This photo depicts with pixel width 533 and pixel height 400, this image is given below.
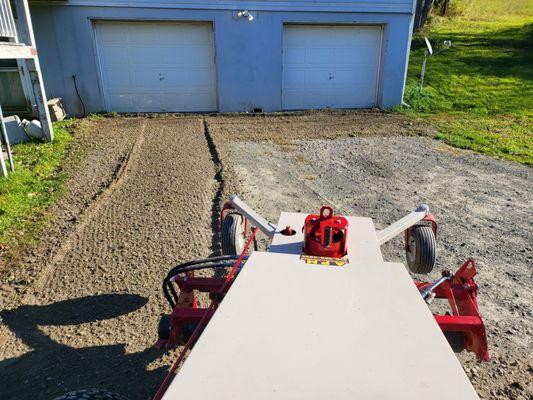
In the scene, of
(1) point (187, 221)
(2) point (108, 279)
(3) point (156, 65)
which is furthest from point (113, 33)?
(2) point (108, 279)

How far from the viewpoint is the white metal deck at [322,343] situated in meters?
1.46

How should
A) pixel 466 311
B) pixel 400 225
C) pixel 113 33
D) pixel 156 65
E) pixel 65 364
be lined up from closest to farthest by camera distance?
pixel 466 311, pixel 65 364, pixel 400 225, pixel 113 33, pixel 156 65

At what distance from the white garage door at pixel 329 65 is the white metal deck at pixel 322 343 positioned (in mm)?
12383

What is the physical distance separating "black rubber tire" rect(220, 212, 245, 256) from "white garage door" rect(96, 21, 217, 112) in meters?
10.2

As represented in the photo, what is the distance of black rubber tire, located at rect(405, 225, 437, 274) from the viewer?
12.4 ft

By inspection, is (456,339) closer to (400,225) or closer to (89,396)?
(400,225)

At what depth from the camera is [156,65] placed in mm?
12859

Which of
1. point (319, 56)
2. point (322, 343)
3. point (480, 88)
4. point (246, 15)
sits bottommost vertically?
point (480, 88)

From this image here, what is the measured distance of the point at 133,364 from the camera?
3.12 m

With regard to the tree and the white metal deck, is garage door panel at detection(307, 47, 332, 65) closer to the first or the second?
the tree

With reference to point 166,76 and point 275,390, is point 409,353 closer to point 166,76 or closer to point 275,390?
point 275,390

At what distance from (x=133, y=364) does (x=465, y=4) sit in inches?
1362

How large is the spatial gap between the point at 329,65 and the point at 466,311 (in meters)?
12.1

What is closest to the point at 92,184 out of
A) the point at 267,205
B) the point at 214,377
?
the point at 267,205
